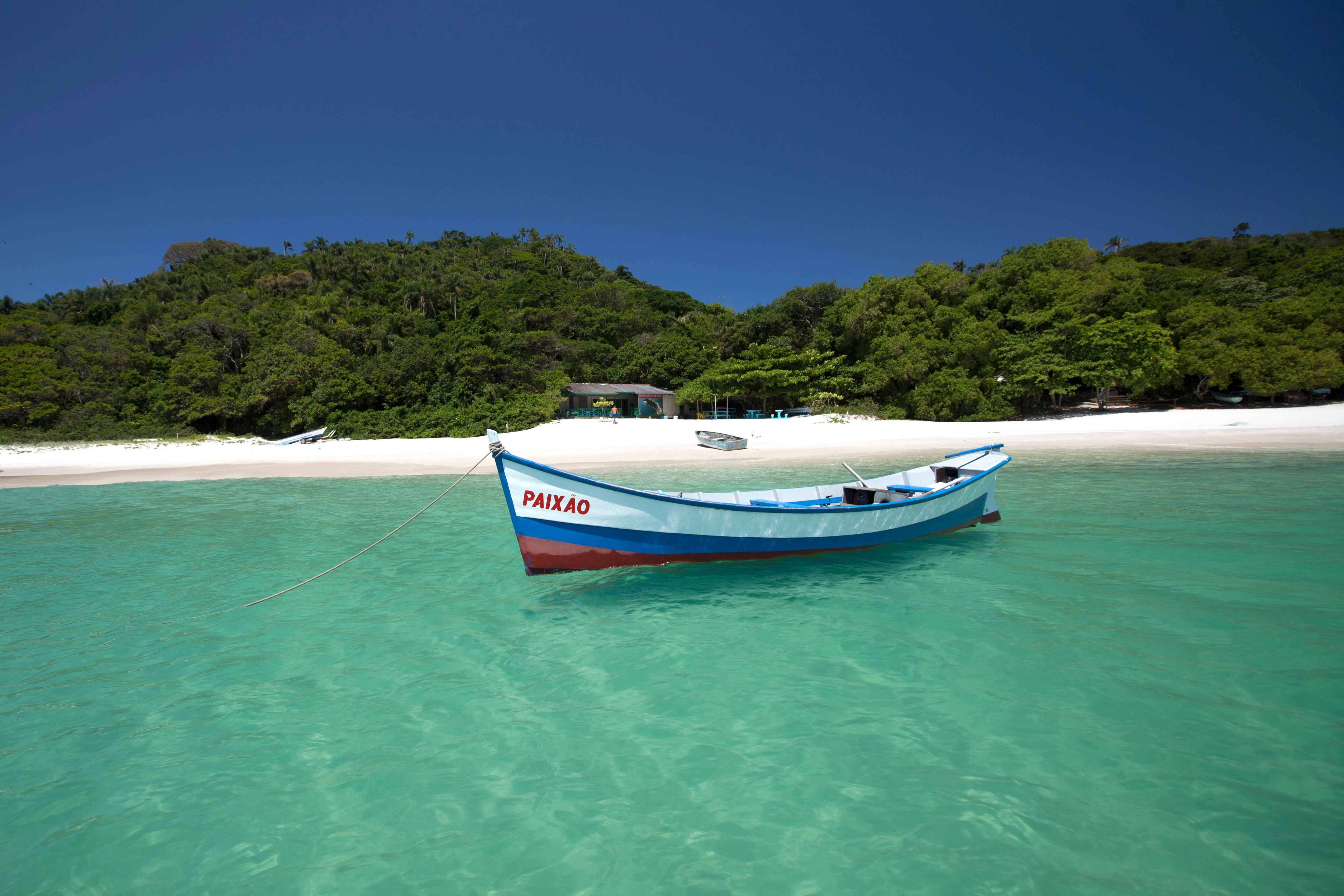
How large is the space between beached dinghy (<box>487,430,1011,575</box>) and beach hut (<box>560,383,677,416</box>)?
1269 inches

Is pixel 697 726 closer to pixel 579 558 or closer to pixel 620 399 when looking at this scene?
pixel 579 558

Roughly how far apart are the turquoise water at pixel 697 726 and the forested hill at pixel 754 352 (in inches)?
1049

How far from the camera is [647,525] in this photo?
7.31 metres

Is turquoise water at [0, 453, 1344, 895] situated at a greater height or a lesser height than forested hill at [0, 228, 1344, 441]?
lesser

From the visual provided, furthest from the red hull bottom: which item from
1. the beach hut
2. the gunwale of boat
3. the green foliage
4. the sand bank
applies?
the beach hut

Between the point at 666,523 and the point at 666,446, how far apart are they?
1934 cm

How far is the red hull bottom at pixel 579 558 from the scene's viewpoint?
284 inches

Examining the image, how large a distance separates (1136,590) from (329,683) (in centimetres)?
913

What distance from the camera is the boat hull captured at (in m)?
6.91

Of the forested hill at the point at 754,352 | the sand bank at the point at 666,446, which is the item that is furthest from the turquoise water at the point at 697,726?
the forested hill at the point at 754,352

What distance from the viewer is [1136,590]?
7.29 meters

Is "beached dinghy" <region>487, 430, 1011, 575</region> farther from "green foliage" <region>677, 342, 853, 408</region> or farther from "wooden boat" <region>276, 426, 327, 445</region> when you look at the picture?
"wooden boat" <region>276, 426, 327, 445</region>

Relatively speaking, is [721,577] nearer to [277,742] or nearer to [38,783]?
[277,742]

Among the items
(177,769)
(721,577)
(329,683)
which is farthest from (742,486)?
(177,769)
